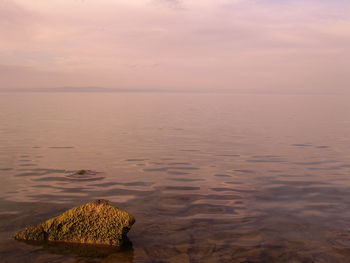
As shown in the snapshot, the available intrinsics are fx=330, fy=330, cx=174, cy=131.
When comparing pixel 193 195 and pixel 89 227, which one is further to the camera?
pixel 193 195

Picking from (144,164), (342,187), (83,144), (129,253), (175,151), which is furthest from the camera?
(83,144)

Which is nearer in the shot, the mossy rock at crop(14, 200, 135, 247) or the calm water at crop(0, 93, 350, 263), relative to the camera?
the calm water at crop(0, 93, 350, 263)

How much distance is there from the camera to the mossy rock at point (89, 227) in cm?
817

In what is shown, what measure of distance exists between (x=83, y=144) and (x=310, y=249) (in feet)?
66.3

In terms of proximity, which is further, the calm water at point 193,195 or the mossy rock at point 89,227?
the mossy rock at point 89,227

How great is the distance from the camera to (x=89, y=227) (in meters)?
8.30

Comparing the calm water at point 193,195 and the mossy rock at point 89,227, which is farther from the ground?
the mossy rock at point 89,227

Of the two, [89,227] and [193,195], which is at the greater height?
[89,227]

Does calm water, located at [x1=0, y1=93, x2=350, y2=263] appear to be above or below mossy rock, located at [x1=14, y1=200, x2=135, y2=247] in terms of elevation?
below

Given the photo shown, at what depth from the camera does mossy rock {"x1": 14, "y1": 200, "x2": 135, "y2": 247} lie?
8170mm

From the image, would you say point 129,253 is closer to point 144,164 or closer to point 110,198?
point 110,198

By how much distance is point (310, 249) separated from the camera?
26.9ft

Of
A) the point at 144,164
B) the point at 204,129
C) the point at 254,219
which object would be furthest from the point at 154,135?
the point at 254,219

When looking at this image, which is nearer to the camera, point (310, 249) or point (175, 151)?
point (310, 249)
